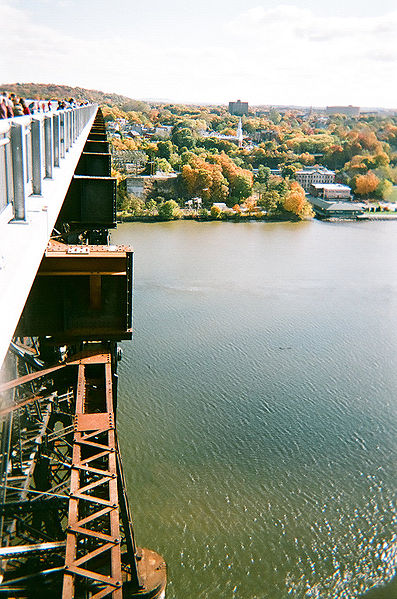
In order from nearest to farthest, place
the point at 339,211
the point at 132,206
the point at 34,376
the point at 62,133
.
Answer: the point at 34,376
the point at 62,133
the point at 132,206
the point at 339,211

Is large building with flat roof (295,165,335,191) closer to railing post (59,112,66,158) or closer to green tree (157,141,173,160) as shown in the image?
green tree (157,141,173,160)

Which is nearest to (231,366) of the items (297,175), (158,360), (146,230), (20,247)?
(158,360)

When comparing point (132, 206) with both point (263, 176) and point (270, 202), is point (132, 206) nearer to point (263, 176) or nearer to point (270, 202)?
point (270, 202)

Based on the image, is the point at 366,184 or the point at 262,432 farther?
the point at 366,184

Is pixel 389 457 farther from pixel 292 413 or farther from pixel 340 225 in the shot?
pixel 340 225

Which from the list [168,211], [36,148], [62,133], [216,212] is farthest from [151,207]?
[36,148]

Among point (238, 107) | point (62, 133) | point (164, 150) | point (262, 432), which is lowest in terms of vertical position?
point (262, 432)

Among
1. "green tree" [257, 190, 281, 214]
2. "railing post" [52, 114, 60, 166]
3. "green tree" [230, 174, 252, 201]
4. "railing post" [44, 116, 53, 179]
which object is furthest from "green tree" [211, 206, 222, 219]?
"railing post" [44, 116, 53, 179]

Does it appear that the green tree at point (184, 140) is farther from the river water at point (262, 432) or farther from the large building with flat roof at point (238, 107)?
the large building with flat roof at point (238, 107)
